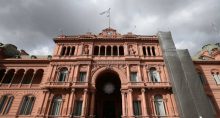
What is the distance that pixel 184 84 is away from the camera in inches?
1080

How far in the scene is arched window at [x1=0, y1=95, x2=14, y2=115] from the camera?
91.5 feet

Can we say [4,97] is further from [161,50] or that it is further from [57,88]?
[161,50]

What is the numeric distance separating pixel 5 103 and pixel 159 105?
25412mm

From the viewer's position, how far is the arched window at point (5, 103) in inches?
1099

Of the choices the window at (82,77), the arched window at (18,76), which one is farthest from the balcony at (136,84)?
the arched window at (18,76)

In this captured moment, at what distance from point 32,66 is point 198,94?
29.7 m

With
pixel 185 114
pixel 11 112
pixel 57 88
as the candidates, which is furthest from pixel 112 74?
pixel 11 112

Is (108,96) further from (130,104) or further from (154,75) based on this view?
(154,75)

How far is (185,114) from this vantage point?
2417 cm

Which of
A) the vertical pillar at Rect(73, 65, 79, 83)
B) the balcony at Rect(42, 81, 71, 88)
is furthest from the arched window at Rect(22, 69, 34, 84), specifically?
the vertical pillar at Rect(73, 65, 79, 83)

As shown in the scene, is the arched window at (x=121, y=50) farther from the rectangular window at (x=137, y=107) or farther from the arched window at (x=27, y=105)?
the arched window at (x=27, y=105)

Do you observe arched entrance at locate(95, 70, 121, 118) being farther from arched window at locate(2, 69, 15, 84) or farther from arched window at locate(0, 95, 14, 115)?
arched window at locate(2, 69, 15, 84)

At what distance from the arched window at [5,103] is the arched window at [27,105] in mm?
2106

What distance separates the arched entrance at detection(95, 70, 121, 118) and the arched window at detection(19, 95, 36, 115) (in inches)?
443
